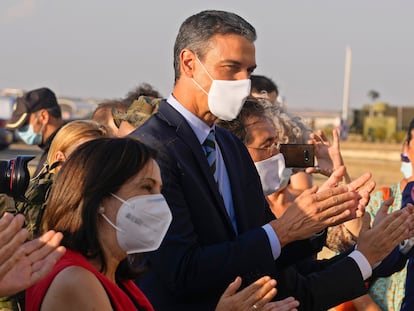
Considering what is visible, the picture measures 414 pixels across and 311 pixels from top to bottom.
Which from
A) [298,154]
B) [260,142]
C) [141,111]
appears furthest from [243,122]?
[141,111]

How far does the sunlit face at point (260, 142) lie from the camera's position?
507cm

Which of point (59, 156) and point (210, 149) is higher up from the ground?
point (210, 149)

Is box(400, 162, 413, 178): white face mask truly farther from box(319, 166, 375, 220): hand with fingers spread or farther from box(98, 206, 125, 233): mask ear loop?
box(98, 206, 125, 233): mask ear loop

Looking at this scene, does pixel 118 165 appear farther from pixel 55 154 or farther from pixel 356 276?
pixel 55 154

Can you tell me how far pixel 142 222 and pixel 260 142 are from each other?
185cm

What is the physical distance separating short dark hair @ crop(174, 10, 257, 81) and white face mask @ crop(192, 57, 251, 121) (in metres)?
0.09

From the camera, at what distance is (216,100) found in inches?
153

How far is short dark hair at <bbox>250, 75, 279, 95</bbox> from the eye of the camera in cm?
680

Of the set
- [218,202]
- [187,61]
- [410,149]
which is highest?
[187,61]

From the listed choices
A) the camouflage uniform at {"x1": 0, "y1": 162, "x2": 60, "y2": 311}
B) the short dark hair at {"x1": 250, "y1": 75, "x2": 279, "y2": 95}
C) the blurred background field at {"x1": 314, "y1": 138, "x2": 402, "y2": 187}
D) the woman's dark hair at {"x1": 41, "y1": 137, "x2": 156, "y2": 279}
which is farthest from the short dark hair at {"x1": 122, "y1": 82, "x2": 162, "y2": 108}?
the blurred background field at {"x1": 314, "y1": 138, "x2": 402, "y2": 187}

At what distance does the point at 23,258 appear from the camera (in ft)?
9.15

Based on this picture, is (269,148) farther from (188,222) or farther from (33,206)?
(188,222)

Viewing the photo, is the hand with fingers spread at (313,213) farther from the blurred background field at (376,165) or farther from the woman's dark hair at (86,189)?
the blurred background field at (376,165)

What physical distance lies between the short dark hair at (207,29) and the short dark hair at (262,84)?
8.81ft
